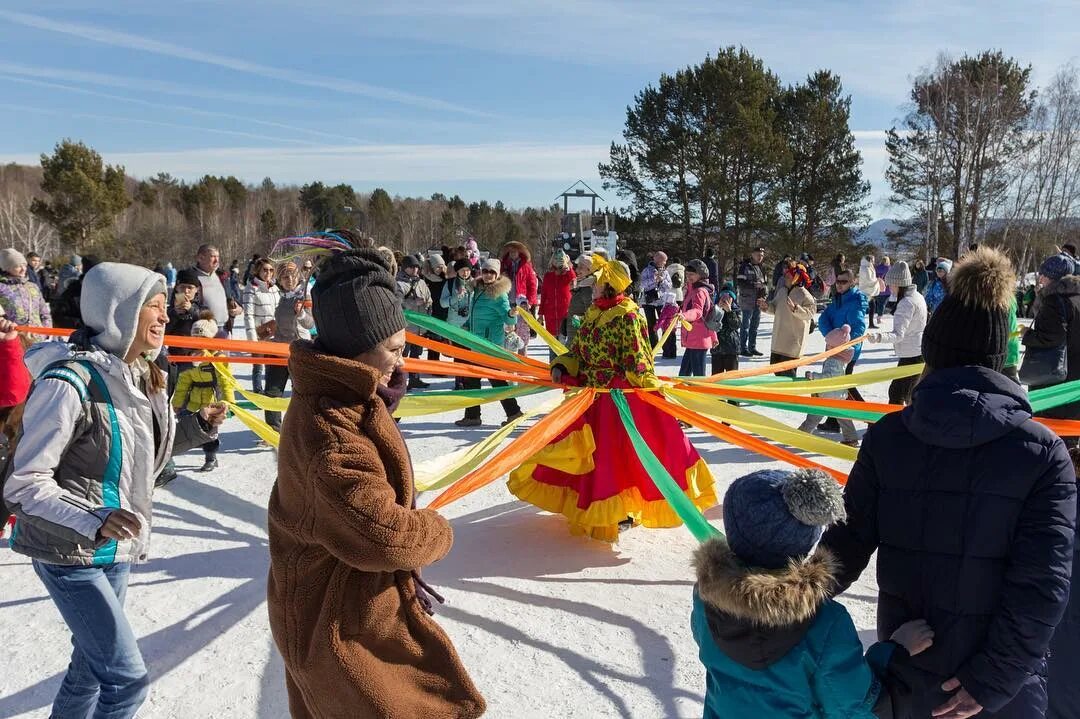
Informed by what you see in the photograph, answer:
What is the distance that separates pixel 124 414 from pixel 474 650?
1.78 metres

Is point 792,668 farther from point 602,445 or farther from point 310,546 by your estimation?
point 602,445

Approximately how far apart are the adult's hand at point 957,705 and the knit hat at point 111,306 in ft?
7.74

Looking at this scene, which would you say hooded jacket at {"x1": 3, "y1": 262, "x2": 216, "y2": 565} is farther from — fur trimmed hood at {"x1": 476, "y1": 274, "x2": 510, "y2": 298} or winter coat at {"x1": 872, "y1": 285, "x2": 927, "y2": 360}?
winter coat at {"x1": 872, "y1": 285, "x2": 927, "y2": 360}

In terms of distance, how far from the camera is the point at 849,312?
7070mm

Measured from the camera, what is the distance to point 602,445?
13.8 ft

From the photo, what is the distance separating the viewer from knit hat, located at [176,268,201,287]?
6.64 m

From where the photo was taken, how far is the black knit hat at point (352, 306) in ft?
Result: 5.47

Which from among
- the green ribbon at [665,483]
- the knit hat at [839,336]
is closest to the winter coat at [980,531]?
the green ribbon at [665,483]

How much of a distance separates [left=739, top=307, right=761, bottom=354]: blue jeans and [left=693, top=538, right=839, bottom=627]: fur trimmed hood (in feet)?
36.2

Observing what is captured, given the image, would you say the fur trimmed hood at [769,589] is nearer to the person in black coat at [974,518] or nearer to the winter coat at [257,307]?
the person in black coat at [974,518]

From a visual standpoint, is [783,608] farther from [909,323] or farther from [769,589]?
[909,323]

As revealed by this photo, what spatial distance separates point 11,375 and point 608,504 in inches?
158

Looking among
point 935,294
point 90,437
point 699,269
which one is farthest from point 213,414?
point 935,294

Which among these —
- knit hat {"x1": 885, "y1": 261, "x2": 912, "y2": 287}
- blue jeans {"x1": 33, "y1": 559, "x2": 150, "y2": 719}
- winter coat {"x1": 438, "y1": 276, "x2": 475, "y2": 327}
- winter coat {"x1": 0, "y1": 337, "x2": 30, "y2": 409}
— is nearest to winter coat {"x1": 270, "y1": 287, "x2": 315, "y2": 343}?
winter coat {"x1": 0, "y1": 337, "x2": 30, "y2": 409}
